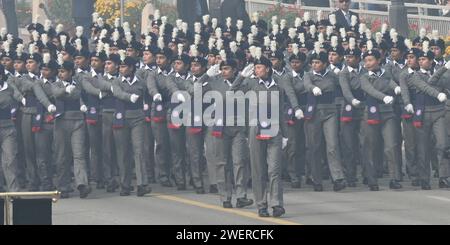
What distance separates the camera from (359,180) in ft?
97.1

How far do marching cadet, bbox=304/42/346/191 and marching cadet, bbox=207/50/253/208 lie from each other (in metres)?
2.09

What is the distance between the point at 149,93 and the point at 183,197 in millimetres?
1904

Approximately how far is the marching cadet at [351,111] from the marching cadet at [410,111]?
636 millimetres

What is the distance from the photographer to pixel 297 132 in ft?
95.0

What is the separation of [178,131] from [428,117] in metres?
3.63

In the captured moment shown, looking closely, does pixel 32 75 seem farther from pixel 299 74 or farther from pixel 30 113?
pixel 299 74

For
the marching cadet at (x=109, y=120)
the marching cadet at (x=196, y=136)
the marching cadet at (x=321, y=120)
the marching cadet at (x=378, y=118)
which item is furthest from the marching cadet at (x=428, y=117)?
the marching cadet at (x=109, y=120)

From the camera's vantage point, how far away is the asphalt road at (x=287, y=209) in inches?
954

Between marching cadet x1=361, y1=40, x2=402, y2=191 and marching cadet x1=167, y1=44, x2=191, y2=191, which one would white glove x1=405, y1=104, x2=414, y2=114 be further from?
marching cadet x1=167, y1=44, x2=191, y2=191

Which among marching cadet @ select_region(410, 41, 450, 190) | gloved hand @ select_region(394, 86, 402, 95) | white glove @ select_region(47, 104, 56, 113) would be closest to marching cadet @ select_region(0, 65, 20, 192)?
white glove @ select_region(47, 104, 56, 113)

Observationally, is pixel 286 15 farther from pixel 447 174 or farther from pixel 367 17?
pixel 447 174

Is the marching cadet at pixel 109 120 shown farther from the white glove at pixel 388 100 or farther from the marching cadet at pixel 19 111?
the white glove at pixel 388 100

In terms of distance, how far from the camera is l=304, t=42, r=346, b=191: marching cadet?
28.0m
